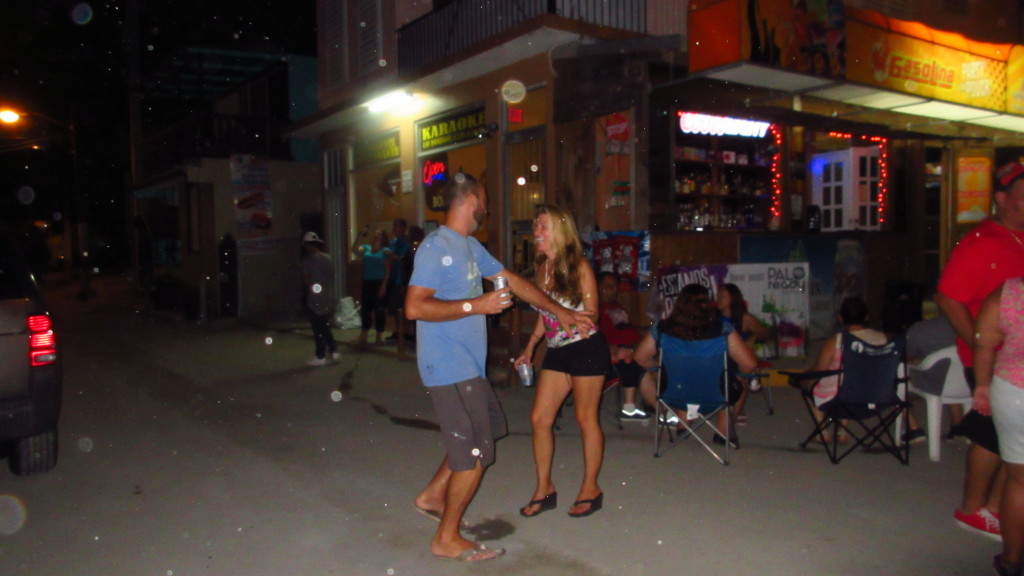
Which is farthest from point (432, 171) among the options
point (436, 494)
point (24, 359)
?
point (436, 494)

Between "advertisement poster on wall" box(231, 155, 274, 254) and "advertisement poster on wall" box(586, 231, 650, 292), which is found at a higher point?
"advertisement poster on wall" box(231, 155, 274, 254)

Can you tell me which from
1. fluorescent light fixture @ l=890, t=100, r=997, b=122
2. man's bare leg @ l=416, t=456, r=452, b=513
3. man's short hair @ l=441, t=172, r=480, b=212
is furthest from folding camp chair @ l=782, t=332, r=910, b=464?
fluorescent light fixture @ l=890, t=100, r=997, b=122

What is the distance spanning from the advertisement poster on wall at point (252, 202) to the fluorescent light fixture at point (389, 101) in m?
4.57

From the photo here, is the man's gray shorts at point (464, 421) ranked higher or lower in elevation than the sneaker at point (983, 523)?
higher

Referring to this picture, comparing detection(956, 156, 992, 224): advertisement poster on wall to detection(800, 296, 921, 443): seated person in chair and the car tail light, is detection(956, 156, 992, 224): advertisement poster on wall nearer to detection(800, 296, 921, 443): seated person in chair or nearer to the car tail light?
detection(800, 296, 921, 443): seated person in chair

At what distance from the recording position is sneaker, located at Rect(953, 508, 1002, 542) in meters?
3.99

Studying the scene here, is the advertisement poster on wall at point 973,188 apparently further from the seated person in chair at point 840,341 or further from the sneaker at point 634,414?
the sneaker at point 634,414

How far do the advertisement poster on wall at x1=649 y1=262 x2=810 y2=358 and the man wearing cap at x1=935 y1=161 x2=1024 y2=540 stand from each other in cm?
463

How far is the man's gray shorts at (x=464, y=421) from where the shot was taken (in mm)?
3623

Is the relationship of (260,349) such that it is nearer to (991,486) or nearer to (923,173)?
(991,486)

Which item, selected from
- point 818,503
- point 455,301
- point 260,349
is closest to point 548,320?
point 455,301

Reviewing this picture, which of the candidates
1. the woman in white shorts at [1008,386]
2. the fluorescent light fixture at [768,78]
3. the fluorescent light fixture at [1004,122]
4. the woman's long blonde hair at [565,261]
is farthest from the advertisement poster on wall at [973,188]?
the woman's long blonde hair at [565,261]

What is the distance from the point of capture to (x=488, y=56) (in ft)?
36.6

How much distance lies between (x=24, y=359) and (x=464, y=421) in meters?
3.30
